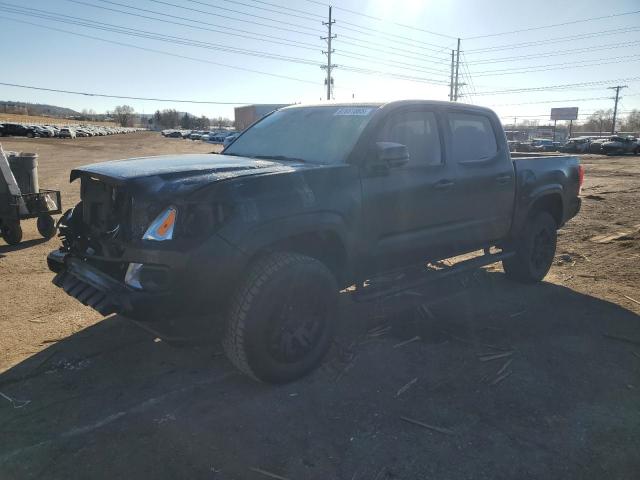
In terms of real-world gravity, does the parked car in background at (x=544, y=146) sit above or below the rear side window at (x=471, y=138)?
below

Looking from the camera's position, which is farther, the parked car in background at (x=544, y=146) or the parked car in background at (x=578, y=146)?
the parked car in background at (x=544, y=146)

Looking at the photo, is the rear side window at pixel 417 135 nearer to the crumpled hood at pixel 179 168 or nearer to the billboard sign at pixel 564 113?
the crumpled hood at pixel 179 168

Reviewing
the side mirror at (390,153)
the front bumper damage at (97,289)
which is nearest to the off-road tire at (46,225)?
the front bumper damage at (97,289)

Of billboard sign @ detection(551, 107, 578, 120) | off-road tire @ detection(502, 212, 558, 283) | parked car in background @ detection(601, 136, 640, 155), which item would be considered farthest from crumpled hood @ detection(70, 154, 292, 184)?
billboard sign @ detection(551, 107, 578, 120)

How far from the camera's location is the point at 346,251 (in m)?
3.71

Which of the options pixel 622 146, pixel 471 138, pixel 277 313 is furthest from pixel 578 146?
pixel 277 313

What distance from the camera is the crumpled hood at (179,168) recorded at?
10.5 feet

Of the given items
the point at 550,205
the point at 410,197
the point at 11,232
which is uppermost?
the point at 410,197

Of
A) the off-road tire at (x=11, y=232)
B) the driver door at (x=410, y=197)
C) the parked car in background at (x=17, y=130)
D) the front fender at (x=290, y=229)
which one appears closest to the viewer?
the front fender at (x=290, y=229)

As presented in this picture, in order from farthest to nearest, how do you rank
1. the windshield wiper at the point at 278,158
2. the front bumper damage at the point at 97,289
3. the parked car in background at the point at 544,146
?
the parked car in background at the point at 544,146, the windshield wiper at the point at 278,158, the front bumper damage at the point at 97,289

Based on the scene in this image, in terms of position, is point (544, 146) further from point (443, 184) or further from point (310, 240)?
point (310, 240)

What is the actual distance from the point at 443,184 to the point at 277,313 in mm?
1999

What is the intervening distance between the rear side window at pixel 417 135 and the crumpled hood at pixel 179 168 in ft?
3.47

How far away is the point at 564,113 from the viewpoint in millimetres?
97188
